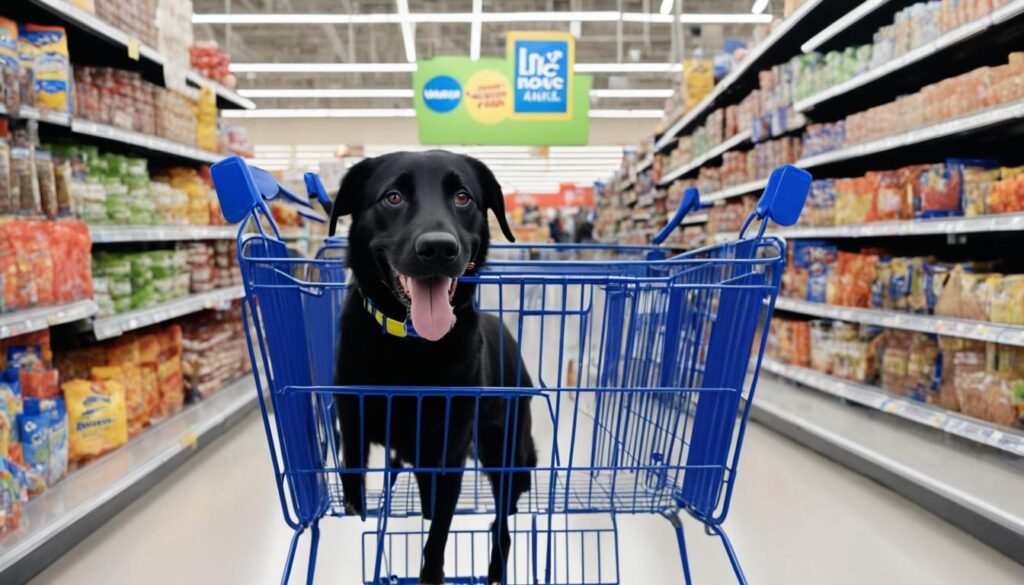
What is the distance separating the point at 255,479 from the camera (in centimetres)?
309

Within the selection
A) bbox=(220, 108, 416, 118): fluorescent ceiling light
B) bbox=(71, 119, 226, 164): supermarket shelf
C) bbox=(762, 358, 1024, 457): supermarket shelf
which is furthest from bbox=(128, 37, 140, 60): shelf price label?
bbox=(220, 108, 416, 118): fluorescent ceiling light

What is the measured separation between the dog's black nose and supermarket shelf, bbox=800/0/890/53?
9.57 feet

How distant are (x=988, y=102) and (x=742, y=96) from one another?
322cm

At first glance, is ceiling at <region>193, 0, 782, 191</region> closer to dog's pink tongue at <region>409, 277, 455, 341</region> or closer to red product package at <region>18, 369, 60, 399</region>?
red product package at <region>18, 369, 60, 399</region>

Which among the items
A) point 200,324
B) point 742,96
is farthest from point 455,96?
point 200,324

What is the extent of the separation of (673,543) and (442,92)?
8.09m

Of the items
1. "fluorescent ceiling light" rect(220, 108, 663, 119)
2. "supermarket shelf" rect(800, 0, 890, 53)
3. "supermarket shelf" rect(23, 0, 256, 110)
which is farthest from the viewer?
"fluorescent ceiling light" rect(220, 108, 663, 119)

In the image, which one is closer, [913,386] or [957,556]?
[957,556]

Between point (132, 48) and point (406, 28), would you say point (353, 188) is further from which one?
point (406, 28)

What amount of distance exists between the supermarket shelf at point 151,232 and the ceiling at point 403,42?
677 cm

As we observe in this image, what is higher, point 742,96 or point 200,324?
point 742,96

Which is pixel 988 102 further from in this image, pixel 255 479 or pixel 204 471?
pixel 204 471

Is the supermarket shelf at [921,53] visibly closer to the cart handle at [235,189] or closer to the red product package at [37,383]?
the cart handle at [235,189]

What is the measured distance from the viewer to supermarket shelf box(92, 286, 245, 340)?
2.91 metres
